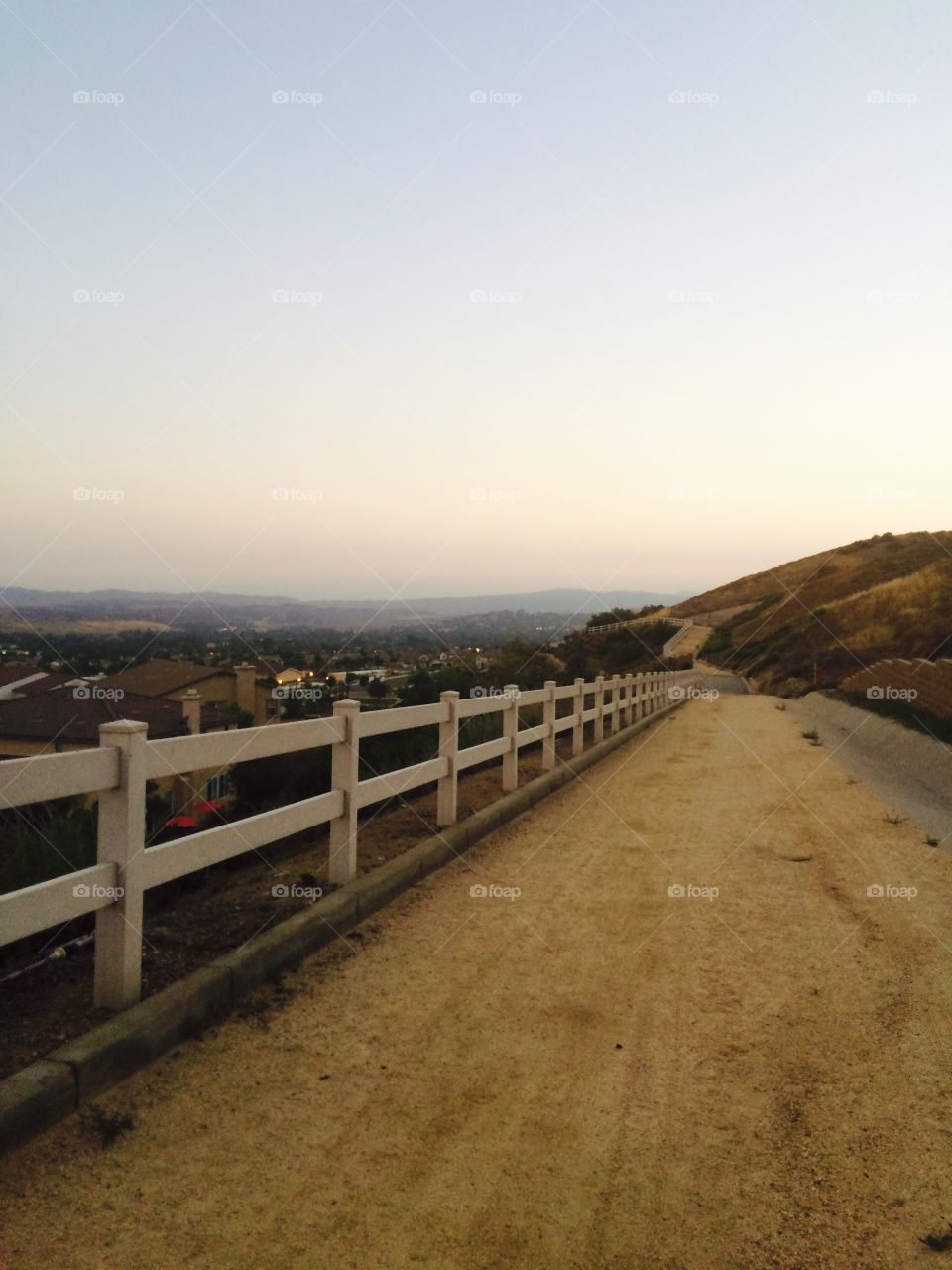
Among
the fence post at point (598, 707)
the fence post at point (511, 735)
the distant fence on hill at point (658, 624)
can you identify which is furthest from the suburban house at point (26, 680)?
the distant fence on hill at point (658, 624)

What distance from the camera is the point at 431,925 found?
6301 millimetres

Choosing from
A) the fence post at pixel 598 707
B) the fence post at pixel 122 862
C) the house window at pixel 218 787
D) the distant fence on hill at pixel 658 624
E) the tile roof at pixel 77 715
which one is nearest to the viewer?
the fence post at pixel 122 862

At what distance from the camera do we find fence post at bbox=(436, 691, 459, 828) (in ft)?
28.6

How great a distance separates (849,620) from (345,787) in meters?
49.4

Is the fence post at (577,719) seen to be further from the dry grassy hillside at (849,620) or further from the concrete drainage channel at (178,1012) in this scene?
the dry grassy hillside at (849,620)

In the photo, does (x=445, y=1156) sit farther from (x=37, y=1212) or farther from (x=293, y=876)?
(x=293, y=876)

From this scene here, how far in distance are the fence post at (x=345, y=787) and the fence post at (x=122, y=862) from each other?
7.39ft

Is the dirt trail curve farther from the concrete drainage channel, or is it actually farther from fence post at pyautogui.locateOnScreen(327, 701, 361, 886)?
fence post at pyautogui.locateOnScreen(327, 701, 361, 886)

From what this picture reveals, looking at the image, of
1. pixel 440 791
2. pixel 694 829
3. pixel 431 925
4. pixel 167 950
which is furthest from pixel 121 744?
pixel 694 829

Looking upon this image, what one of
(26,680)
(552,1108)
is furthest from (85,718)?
(552,1108)

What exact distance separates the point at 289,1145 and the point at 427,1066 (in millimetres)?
849

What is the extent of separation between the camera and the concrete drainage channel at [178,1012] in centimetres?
339

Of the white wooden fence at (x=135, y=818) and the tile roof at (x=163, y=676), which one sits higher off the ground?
the white wooden fence at (x=135, y=818)

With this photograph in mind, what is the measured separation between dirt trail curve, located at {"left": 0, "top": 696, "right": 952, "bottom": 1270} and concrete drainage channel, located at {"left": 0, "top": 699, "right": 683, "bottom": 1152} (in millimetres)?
99
